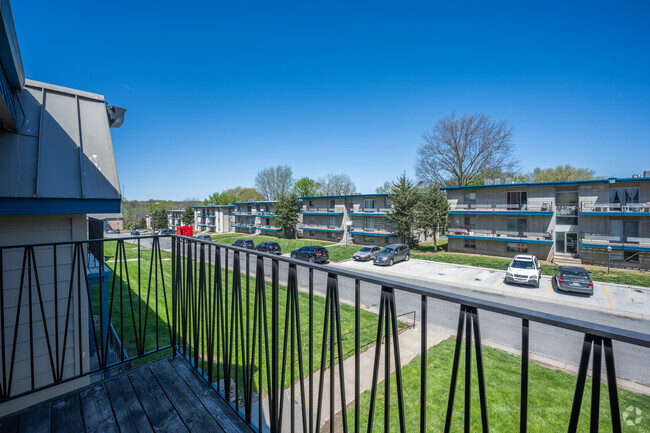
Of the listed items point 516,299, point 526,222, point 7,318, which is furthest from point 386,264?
point 7,318

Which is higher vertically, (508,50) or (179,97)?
(508,50)

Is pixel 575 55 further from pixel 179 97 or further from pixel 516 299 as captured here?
pixel 179 97

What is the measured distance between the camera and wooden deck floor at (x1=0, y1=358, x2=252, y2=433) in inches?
75.5

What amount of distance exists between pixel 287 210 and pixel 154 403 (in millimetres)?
29892

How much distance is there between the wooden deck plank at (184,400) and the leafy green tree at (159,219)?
5443 centimetres

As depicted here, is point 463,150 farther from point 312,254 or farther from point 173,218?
point 173,218

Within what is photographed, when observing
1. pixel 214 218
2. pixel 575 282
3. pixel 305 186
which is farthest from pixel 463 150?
pixel 214 218

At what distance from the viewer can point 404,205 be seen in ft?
74.1

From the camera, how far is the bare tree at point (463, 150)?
26281 millimetres

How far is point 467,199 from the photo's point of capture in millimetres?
21219

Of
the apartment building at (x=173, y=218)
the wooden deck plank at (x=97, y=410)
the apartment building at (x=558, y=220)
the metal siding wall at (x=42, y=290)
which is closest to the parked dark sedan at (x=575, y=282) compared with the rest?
the apartment building at (x=558, y=220)

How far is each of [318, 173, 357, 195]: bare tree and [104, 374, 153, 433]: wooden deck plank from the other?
43644 mm

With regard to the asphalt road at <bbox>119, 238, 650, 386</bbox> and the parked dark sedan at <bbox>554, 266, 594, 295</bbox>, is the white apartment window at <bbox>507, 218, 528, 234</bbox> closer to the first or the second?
the parked dark sedan at <bbox>554, 266, 594, 295</bbox>

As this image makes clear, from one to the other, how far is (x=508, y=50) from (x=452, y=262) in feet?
49.6
